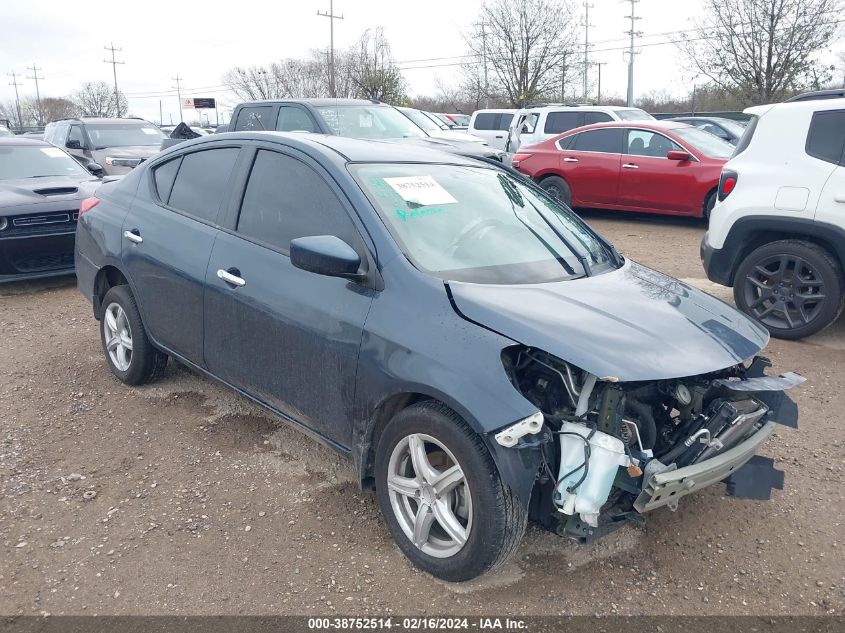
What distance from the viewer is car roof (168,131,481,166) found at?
363cm

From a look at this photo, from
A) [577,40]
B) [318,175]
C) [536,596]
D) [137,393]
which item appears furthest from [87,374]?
[577,40]

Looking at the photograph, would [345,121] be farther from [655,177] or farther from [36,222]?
[655,177]

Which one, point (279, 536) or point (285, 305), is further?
point (285, 305)

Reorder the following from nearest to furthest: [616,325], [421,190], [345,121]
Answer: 1. [616,325]
2. [421,190]
3. [345,121]

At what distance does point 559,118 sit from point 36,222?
433 inches

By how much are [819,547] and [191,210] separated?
12.0 ft

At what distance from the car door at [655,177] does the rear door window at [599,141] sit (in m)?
0.17

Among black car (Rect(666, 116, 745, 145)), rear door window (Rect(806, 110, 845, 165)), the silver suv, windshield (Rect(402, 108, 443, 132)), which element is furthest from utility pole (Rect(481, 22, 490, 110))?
rear door window (Rect(806, 110, 845, 165))

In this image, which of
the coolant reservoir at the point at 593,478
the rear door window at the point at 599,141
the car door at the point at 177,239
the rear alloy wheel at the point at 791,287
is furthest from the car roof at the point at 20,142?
the coolant reservoir at the point at 593,478

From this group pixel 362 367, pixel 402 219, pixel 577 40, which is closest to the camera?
pixel 362 367

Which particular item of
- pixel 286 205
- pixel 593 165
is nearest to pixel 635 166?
pixel 593 165

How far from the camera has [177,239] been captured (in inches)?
163

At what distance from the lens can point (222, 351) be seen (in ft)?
12.7

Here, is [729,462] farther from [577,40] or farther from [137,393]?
[577,40]
